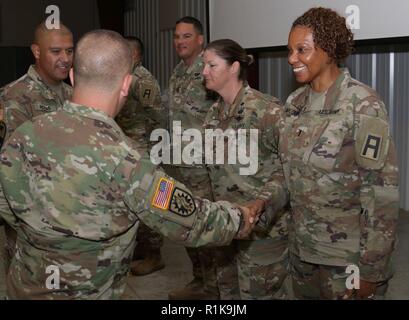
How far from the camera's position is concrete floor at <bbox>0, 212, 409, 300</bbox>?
3.67 m

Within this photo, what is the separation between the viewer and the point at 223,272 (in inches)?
112

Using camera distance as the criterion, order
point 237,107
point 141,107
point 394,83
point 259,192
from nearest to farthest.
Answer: point 259,192
point 237,107
point 141,107
point 394,83

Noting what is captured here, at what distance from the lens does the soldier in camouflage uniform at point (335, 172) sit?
6.13 feet

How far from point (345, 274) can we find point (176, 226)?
78cm

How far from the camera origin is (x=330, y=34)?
2.04m

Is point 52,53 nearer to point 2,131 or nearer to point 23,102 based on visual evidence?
point 23,102

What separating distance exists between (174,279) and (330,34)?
249cm

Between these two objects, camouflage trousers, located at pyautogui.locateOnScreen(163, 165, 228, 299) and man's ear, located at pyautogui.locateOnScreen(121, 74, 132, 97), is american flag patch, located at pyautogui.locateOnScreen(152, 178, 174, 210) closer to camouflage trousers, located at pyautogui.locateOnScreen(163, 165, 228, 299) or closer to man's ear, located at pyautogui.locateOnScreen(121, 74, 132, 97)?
man's ear, located at pyautogui.locateOnScreen(121, 74, 132, 97)

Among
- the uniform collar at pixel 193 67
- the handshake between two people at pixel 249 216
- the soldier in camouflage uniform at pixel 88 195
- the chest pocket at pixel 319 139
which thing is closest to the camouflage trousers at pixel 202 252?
the uniform collar at pixel 193 67

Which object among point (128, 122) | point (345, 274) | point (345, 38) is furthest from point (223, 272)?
point (128, 122)

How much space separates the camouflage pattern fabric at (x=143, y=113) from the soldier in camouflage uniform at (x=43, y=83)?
1.22 metres

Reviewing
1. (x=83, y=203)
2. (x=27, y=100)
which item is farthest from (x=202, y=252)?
(x=83, y=203)

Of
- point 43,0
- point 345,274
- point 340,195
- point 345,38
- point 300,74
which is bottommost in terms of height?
point 345,274
